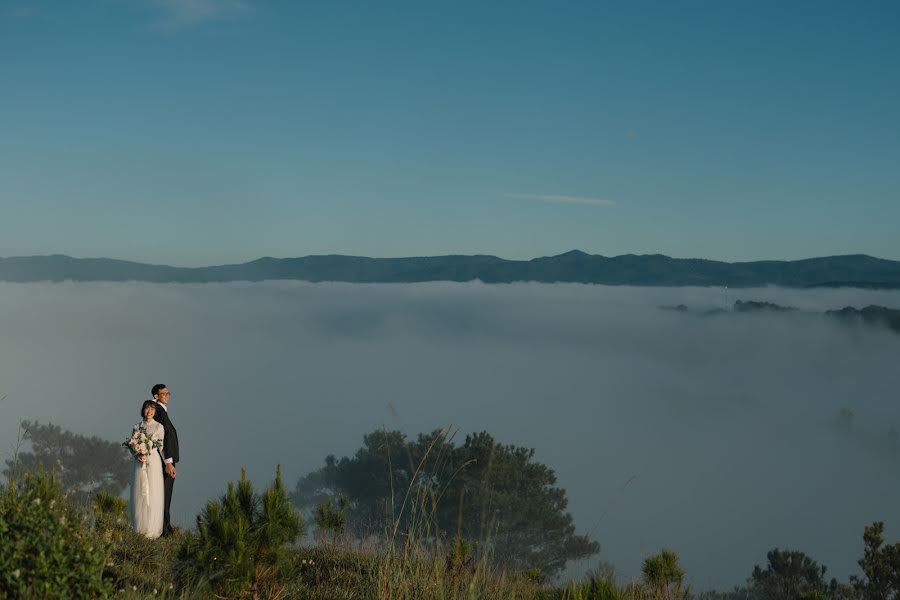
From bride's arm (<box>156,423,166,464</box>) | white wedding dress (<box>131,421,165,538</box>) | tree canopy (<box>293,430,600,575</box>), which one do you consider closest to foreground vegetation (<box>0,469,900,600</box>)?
white wedding dress (<box>131,421,165,538</box>)

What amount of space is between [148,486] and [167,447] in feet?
1.87

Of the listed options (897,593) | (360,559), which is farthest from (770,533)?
(360,559)

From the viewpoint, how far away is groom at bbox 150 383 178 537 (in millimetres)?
11633

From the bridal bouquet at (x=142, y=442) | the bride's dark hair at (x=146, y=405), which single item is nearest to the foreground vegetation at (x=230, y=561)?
the bridal bouquet at (x=142, y=442)

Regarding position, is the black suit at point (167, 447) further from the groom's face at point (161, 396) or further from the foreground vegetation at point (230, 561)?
the foreground vegetation at point (230, 561)

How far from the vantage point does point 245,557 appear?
636cm

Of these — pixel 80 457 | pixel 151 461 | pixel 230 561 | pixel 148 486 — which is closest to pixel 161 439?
pixel 151 461

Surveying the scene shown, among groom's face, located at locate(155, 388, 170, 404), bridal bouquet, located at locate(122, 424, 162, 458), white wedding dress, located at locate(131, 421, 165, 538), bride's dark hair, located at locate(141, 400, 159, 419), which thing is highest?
groom's face, located at locate(155, 388, 170, 404)

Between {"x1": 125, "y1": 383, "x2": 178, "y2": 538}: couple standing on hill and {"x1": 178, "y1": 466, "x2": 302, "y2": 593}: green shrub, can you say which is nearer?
{"x1": 178, "y1": 466, "x2": 302, "y2": 593}: green shrub

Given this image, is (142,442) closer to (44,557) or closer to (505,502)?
(44,557)

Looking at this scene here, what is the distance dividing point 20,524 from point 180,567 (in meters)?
1.83

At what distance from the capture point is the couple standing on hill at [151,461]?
1143 centimetres

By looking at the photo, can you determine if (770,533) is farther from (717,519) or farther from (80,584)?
(80,584)

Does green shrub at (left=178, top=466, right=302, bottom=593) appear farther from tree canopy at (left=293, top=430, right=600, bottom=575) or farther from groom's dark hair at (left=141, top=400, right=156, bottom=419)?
tree canopy at (left=293, top=430, right=600, bottom=575)
